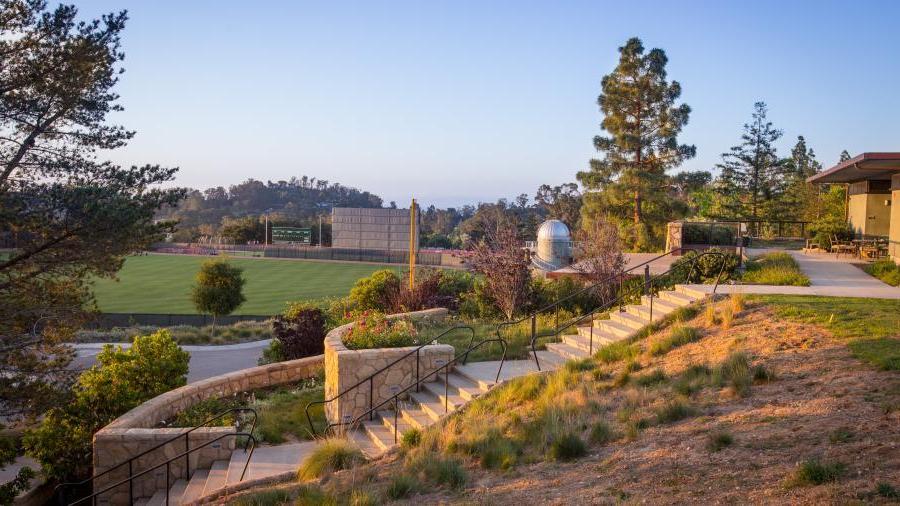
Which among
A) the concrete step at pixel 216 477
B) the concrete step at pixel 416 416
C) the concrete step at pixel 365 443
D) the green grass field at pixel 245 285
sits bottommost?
the green grass field at pixel 245 285

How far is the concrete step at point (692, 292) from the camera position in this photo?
1206cm

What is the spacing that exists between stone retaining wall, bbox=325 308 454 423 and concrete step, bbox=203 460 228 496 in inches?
70.7

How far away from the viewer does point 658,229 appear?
106 feet

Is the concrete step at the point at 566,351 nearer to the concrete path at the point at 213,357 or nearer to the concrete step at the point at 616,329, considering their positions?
the concrete step at the point at 616,329

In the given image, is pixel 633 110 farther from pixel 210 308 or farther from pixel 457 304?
pixel 210 308

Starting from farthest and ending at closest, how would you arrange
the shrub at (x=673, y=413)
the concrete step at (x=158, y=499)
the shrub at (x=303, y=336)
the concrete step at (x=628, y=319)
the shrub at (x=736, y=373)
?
the shrub at (x=303, y=336), the concrete step at (x=628, y=319), the concrete step at (x=158, y=499), the shrub at (x=736, y=373), the shrub at (x=673, y=413)

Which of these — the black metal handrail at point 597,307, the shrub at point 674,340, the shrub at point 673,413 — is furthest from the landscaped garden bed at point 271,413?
the shrub at point 673,413

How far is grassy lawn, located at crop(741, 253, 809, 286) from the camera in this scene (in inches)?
547

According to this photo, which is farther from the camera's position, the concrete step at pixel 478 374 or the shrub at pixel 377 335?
the shrub at pixel 377 335

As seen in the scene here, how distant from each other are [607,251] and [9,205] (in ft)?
40.7

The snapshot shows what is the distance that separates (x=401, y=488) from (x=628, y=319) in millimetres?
7061

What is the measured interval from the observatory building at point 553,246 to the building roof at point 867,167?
845 centimetres

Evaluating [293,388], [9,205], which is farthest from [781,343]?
[9,205]

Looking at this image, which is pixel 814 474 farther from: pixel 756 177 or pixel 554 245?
pixel 756 177
